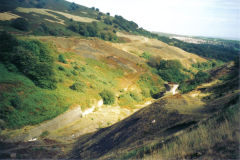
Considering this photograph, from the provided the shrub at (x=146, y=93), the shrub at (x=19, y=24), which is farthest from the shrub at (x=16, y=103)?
the shrub at (x=19, y=24)

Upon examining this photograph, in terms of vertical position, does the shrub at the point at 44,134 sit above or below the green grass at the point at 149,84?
below

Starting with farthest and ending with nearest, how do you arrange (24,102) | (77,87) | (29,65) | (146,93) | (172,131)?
(146,93)
(77,87)
(29,65)
(24,102)
(172,131)

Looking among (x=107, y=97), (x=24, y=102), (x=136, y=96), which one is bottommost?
(x=136, y=96)

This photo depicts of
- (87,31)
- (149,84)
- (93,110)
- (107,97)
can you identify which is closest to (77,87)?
(93,110)

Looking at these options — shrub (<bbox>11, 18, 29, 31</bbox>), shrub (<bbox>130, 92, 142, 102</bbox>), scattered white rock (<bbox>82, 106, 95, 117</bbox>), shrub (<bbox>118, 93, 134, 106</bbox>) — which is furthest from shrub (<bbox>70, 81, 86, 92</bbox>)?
shrub (<bbox>11, 18, 29, 31</bbox>)

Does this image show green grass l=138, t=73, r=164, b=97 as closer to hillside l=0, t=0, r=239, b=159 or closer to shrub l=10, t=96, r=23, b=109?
hillside l=0, t=0, r=239, b=159

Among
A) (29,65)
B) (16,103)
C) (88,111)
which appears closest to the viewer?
(16,103)

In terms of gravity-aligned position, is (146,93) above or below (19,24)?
below

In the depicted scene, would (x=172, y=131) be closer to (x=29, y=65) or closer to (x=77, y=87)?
(x=77, y=87)

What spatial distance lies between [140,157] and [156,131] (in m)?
2.95

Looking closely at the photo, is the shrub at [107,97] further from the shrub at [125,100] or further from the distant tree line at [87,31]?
the distant tree line at [87,31]

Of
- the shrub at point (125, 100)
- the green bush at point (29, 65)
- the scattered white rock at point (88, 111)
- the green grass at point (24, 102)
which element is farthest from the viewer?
the shrub at point (125, 100)

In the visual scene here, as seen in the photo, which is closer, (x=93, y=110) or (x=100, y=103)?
(x=93, y=110)

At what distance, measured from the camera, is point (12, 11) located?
212ft
